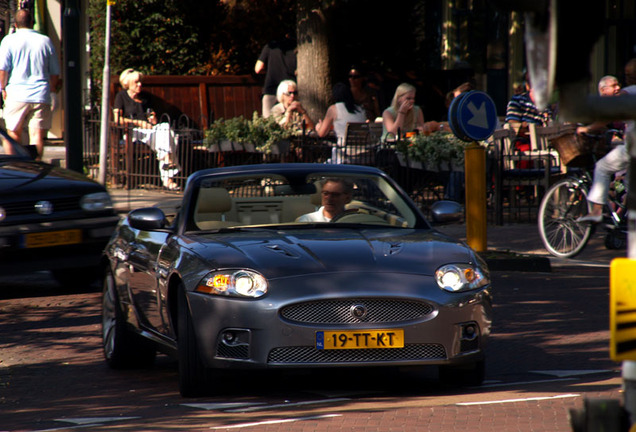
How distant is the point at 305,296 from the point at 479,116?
6.62 m

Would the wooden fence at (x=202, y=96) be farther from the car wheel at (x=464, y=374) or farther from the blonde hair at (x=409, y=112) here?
the car wheel at (x=464, y=374)

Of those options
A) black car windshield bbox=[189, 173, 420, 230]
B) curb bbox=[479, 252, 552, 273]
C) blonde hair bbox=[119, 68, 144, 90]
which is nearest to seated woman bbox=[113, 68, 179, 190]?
blonde hair bbox=[119, 68, 144, 90]

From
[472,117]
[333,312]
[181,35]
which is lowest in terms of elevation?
[333,312]

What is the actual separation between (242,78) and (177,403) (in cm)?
1955

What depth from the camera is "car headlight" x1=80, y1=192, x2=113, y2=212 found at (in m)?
11.2

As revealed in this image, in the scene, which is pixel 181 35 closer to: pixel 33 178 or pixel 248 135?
pixel 248 135

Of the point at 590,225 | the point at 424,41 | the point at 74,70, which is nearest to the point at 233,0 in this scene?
the point at 424,41

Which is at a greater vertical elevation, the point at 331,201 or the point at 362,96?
the point at 362,96

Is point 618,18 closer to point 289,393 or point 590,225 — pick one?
point 590,225

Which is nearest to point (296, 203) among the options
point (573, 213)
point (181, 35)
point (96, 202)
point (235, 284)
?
point (235, 284)

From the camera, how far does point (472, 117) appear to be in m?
12.7

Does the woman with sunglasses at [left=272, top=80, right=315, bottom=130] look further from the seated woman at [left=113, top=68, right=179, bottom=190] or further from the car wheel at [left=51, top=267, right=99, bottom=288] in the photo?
the car wheel at [left=51, top=267, right=99, bottom=288]

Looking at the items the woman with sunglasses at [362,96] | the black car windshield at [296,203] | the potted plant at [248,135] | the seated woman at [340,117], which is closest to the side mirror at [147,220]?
the black car windshield at [296,203]

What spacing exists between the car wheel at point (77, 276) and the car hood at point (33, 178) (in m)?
0.85
